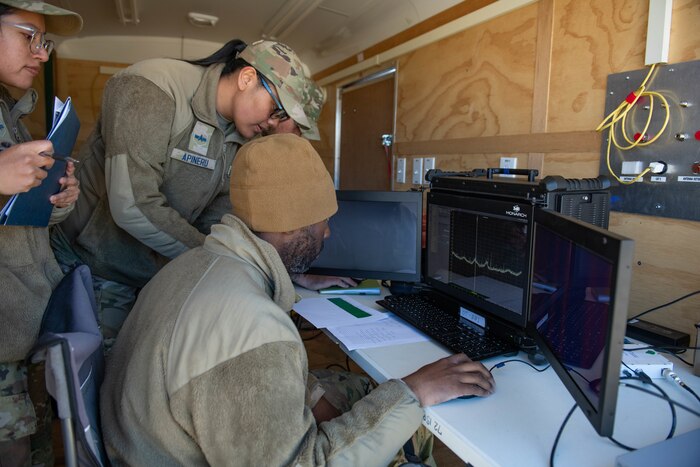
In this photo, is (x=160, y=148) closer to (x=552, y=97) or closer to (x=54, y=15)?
(x=54, y=15)

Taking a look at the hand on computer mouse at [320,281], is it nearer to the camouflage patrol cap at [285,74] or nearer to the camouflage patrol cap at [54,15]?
the camouflage patrol cap at [285,74]

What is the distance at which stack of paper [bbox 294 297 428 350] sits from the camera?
131 centimetres

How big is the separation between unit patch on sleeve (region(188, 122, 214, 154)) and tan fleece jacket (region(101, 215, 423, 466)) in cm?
76

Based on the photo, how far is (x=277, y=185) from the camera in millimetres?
1014

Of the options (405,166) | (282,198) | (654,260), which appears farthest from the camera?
(405,166)

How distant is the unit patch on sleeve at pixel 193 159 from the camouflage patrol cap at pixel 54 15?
44 centimetres

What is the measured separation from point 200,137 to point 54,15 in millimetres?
521

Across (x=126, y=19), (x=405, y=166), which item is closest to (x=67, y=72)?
(x=126, y=19)

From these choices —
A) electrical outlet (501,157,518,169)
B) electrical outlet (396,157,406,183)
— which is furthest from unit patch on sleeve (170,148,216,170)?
electrical outlet (396,157,406,183)

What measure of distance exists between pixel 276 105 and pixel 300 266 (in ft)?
2.19

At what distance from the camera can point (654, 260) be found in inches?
60.7

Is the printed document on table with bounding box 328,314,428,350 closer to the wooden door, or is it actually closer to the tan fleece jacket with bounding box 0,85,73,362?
the tan fleece jacket with bounding box 0,85,73,362

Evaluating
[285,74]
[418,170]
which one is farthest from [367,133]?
[285,74]

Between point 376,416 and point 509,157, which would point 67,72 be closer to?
point 509,157
